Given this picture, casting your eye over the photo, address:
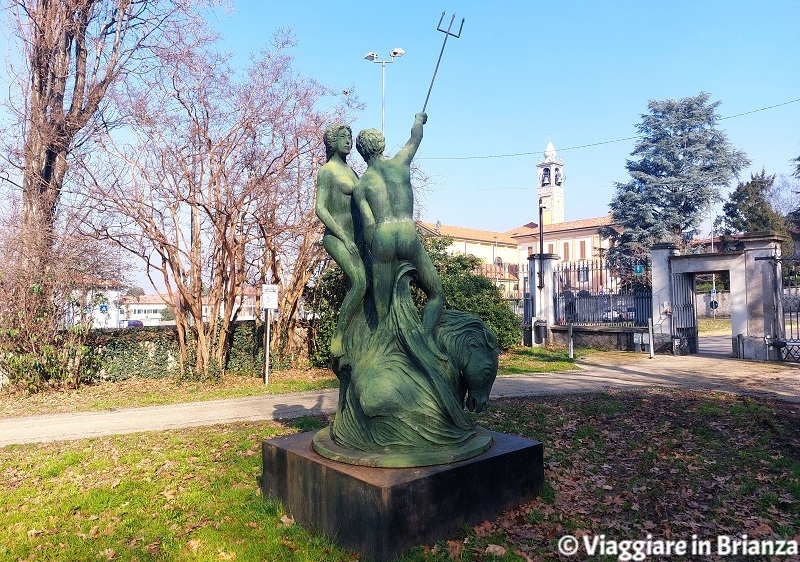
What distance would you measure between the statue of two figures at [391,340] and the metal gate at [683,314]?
13.3 m

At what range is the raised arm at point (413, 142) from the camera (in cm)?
409

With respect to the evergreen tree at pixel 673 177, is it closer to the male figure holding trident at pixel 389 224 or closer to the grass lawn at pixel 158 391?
the grass lawn at pixel 158 391

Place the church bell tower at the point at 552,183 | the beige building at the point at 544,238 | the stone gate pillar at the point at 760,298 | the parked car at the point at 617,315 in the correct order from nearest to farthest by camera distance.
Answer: the stone gate pillar at the point at 760,298 → the parked car at the point at 617,315 → the beige building at the point at 544,238 → the church bell tower at the point at 552,183

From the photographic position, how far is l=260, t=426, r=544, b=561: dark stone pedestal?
126 inches

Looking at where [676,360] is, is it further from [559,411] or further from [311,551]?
[311,551]

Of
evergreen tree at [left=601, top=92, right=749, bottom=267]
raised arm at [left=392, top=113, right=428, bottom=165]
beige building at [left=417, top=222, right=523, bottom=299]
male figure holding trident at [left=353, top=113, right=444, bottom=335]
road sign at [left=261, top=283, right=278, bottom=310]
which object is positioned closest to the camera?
male figure holding trident at [left=353, top=113, right=444, bottom=335]

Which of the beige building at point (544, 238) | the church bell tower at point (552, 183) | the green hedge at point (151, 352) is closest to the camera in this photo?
the green hedge at point (151, 352)

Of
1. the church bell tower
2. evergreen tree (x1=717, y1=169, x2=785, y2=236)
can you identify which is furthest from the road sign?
the church bell tower

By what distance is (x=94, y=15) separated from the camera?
1334 centimetres

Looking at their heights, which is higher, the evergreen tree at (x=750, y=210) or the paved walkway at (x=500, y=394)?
the evergreen tree at (x=750, y=210)

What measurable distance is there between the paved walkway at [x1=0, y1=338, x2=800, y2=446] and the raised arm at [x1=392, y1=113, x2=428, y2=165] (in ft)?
15.7

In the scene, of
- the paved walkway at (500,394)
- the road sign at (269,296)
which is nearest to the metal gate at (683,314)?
the paved walkway at (500,394)

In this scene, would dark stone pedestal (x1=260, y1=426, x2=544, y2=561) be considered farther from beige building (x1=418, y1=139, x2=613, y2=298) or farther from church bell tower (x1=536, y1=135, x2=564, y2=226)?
church bell tower (x1=536, y1=135, x2=564, y2=226)

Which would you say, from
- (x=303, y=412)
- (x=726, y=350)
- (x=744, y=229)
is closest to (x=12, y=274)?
(x=303, y=412)
